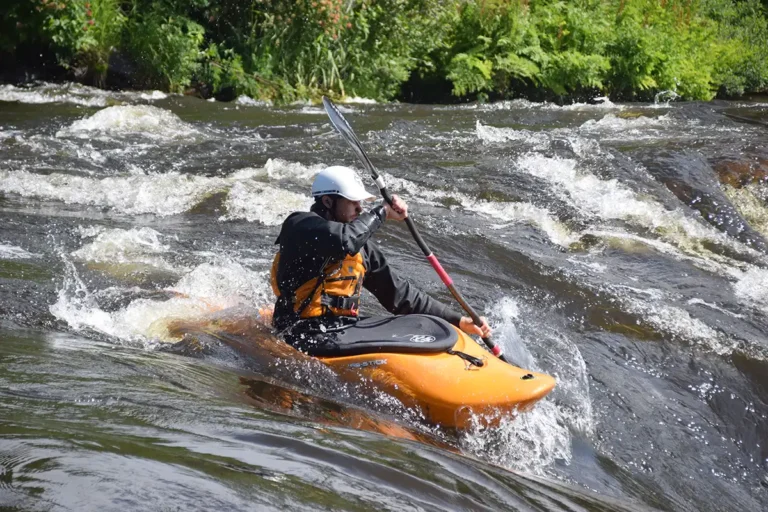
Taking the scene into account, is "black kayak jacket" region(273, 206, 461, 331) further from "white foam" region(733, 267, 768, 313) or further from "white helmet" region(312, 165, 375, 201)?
"white foam" region(733, 267, 768, 313)

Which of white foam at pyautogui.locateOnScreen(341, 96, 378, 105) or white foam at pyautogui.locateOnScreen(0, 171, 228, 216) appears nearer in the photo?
white foam at pyautogui.locateOnScreen(0, 171, 228, 216)

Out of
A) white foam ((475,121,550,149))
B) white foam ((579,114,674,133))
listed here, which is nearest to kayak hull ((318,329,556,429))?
white foam ((475,121,550,149))

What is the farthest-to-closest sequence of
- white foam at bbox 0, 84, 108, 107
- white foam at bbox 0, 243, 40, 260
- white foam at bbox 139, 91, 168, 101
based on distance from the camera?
white foam at bbox 139, 91, 168, 101 < white foam at bbox 0, 84, 108, 107 < white foam at bbox 0, 243, 40, 260

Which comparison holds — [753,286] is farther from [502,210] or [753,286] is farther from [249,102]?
[249,102]

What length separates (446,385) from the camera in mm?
3891

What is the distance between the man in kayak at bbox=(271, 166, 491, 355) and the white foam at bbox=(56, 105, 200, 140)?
6.06 metres

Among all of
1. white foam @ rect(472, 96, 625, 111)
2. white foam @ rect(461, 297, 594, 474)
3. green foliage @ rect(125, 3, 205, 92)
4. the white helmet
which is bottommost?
white foam @ rect(461, 297, 594, 474)

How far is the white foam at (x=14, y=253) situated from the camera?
18.5 feet

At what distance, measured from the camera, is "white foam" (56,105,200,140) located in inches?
385

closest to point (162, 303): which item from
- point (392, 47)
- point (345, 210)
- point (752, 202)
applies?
point (345, 210)

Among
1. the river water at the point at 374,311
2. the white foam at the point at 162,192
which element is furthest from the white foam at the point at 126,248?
the white foam at the point at 162,192

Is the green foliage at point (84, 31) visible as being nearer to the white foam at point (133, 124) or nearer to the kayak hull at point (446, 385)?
the white foam at point (133, 124)

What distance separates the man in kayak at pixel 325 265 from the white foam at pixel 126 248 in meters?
1.93

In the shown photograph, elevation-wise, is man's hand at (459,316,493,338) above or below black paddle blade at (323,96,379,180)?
below
